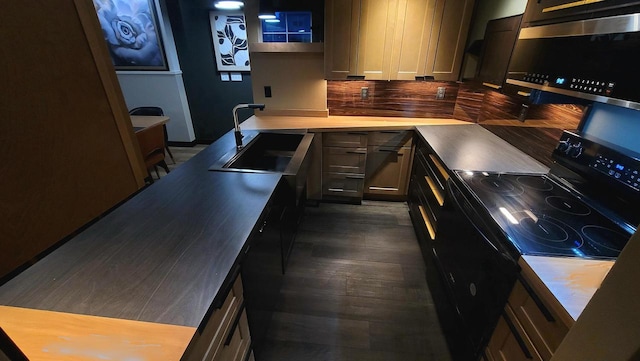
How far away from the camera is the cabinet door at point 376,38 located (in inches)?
88.4

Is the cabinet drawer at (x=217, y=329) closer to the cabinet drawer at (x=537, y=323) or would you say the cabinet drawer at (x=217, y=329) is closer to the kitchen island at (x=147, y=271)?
the kitchen island at (x=147, y=271)

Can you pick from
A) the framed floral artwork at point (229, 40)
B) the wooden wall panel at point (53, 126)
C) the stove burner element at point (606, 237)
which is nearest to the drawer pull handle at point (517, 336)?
the stove burner element at point (606, 237)

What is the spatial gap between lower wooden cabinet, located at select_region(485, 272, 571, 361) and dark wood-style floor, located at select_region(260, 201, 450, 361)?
57 cm

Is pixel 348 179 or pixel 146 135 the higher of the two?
pixel 146 135

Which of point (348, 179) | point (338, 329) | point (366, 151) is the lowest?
point (338, 329)

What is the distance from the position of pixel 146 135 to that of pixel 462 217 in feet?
9.96

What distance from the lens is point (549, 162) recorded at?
158 cm

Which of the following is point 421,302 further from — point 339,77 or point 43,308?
point 339,77

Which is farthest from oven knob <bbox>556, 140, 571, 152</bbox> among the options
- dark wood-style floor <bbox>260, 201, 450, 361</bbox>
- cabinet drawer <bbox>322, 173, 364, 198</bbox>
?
cabinet drawer <bbox>322, 173, 364, 198</bbox>

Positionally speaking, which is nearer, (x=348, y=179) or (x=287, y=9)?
(x=287, y=9)

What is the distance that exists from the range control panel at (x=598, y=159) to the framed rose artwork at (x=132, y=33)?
15.9 feet

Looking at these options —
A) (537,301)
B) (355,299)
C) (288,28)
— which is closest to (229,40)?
(288,28)

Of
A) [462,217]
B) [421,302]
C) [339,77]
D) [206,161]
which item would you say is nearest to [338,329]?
[421,302]

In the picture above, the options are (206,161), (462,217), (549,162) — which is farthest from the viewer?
(206,161)
